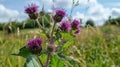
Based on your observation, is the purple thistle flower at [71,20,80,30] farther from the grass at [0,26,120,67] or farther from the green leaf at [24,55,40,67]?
the green leaf at [24,55,40,67]

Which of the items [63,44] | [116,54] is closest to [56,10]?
[63,44]

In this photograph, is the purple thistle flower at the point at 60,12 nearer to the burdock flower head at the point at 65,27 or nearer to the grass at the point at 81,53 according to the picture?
the burdock flower head at the point at 65,27

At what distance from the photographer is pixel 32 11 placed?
170 cm

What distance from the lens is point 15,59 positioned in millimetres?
3627

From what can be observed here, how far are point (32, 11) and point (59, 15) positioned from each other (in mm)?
157

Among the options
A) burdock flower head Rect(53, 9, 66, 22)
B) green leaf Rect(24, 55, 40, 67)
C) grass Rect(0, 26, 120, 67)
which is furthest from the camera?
grass Rect(0, 26, 120, 67)

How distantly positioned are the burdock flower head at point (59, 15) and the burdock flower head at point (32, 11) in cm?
11

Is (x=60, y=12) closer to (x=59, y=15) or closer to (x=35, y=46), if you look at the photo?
(x=59, y=15)

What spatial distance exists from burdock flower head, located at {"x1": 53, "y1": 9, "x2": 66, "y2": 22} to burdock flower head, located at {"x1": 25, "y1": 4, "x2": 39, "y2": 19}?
108 mm

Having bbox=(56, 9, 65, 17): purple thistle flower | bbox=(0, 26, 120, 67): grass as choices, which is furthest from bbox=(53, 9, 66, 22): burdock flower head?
bbox=(0, 26, 120, 67): grass

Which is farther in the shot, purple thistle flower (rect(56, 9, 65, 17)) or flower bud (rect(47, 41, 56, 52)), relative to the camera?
purple thistle flower (rect(56, 9, 65, 17))

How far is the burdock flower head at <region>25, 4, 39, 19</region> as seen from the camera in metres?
1.68

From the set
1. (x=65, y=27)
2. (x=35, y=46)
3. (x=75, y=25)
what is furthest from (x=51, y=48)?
(x=75, y=25)

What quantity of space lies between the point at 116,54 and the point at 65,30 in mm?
2651
